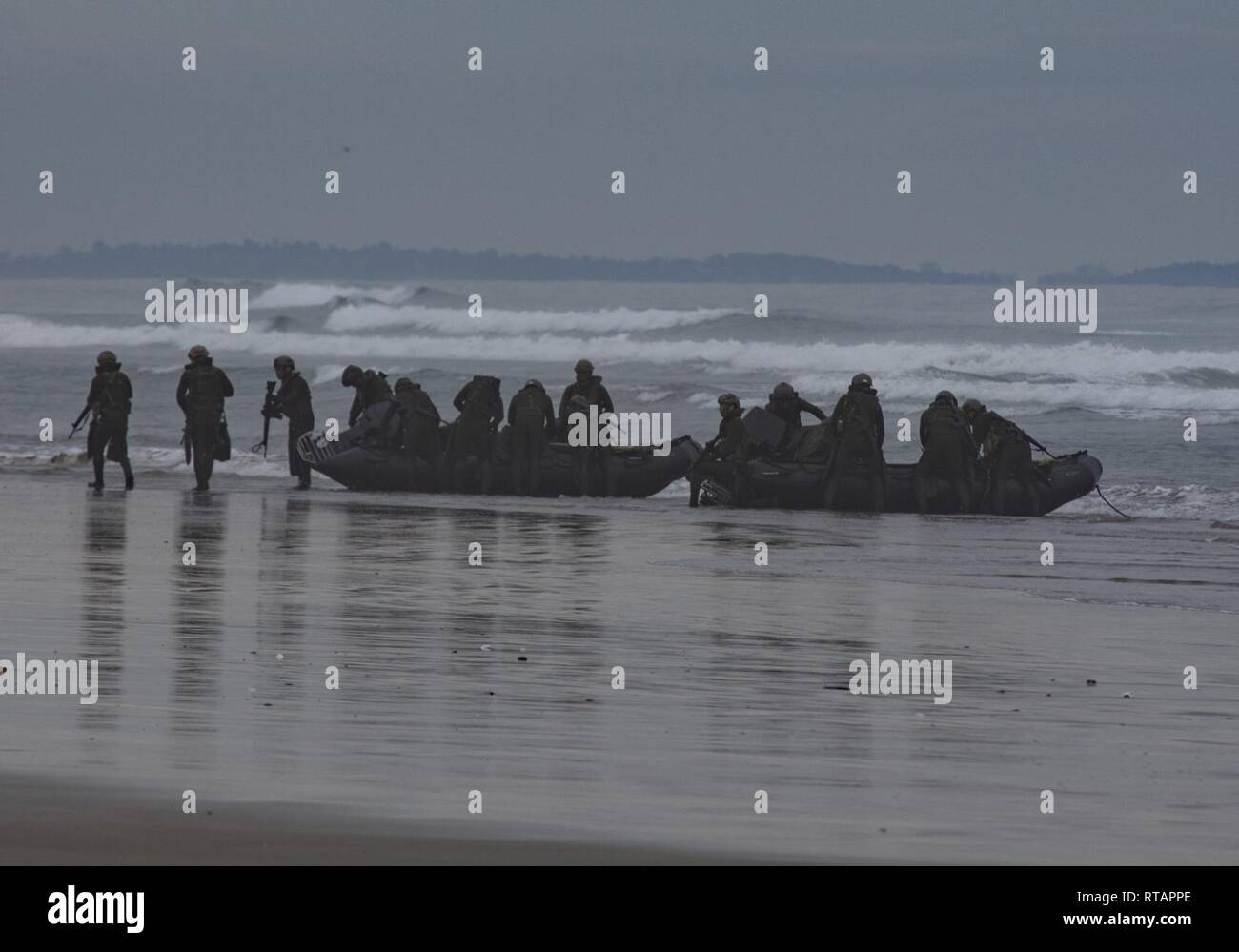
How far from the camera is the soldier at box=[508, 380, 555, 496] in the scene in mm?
31078

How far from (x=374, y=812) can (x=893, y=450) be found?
3972 cm

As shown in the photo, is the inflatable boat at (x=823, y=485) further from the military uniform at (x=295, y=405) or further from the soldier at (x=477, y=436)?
the military uniform at (x=295, y=405)

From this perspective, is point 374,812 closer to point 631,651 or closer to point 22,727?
point 22,727

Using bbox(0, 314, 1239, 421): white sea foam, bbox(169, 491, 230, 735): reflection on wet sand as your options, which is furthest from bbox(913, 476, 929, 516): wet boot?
bbox(0, 314, 1239, 421): white sea foam

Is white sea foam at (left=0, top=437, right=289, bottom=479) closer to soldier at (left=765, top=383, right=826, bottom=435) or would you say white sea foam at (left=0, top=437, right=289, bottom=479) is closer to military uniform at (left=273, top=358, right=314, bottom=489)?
military uniform at (left=273, top=358, right=314, bottom=489)

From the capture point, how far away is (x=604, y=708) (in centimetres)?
1109

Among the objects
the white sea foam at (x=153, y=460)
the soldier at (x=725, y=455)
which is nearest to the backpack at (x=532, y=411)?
the soldier at (x=725, y=455)

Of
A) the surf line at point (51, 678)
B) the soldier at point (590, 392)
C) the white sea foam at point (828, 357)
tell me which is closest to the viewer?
the surf line at point (51, 678)

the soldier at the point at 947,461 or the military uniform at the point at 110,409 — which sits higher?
the military uniform at the point at 110,409

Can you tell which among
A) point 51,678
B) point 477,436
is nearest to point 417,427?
point 477,436

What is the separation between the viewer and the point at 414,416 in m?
31.9

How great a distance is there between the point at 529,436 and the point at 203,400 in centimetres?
411

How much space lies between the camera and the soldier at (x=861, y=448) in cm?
2916

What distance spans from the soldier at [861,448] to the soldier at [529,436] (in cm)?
388
